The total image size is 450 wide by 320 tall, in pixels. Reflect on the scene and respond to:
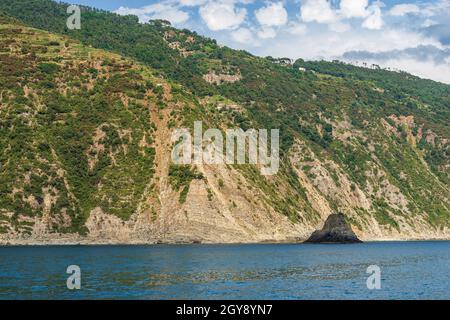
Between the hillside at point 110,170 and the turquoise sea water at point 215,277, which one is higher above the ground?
the hillside at point 110,170

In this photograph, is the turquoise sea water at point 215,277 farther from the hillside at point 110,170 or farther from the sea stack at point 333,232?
the sea stack at point 333,232

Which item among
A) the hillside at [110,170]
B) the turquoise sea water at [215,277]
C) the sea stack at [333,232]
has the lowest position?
the sea stack at [333,232]

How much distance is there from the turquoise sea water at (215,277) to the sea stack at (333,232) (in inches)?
2481

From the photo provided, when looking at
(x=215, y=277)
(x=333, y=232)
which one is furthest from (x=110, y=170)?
(x=215, y=277)

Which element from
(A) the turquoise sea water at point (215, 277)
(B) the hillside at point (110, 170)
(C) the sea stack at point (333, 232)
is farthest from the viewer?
(C) the sea stack at point (333, 232)

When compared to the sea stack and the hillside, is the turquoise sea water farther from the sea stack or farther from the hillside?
the sea stack

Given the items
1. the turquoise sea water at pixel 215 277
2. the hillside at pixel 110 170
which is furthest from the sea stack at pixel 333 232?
the turquoise sea water at pixel 215 277

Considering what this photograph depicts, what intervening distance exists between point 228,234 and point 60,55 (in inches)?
2956

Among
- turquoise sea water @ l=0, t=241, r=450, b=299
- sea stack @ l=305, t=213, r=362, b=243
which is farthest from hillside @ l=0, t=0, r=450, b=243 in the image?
turquoise sea water @ l=0, t=241, r=450, b=299

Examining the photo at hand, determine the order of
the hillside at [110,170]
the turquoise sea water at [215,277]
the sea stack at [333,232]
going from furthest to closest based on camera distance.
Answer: the sea stack at [333,232] → the hillside at [110,170] → the turquoise sea water at [215,277]

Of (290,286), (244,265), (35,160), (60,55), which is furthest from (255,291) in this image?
(60,55)

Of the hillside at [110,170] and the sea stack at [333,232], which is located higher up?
the hillside at [110,170]

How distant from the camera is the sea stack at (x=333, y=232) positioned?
18162 cm

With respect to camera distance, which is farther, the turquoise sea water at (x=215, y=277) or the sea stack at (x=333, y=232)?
the sea stack at (x=333, y=232)
